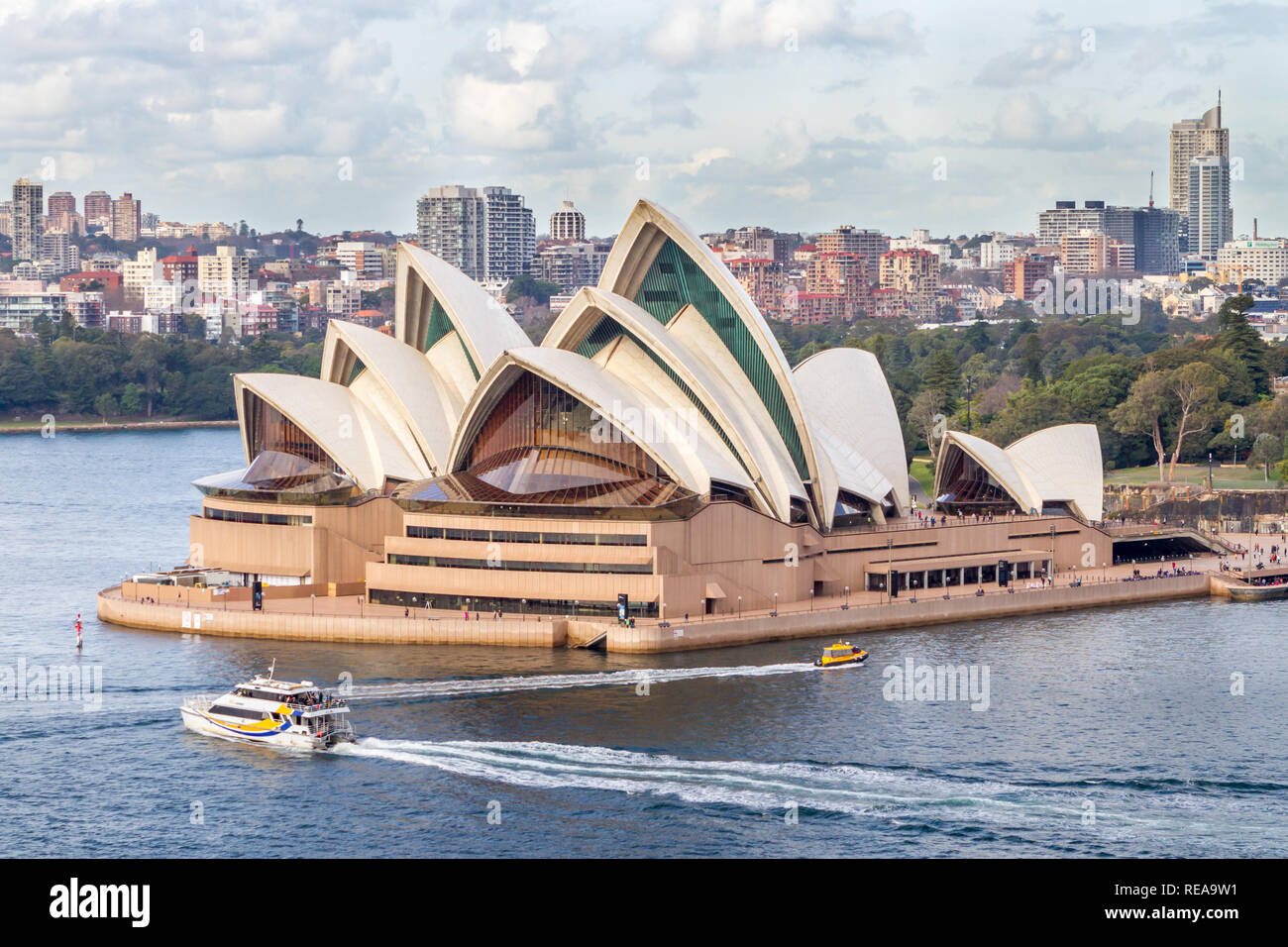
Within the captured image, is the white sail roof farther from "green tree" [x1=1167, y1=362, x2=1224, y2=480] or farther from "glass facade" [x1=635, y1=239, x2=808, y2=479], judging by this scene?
"green tree" [x1=1167, y1=362, x2=1224, y2=480]

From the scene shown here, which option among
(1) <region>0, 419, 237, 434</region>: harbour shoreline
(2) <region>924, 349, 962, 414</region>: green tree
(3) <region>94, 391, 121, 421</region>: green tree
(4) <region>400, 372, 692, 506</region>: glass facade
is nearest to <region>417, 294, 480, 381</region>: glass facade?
(4) <region>400, 372, 692, 506</region>: glass facade

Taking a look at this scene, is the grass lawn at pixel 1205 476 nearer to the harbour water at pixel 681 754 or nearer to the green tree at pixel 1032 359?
the green tree at pixel 1032 359

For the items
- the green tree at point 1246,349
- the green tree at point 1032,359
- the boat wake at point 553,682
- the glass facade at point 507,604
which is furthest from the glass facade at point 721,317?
the green tree at point 1032,359

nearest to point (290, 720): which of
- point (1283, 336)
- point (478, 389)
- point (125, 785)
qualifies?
point (125, 785)

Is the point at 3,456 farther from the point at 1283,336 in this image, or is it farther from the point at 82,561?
the point at 1283,336

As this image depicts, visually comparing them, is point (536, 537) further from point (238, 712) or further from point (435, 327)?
point (435, 327)

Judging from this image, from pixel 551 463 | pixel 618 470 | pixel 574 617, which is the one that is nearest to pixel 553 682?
pixel 574 617
